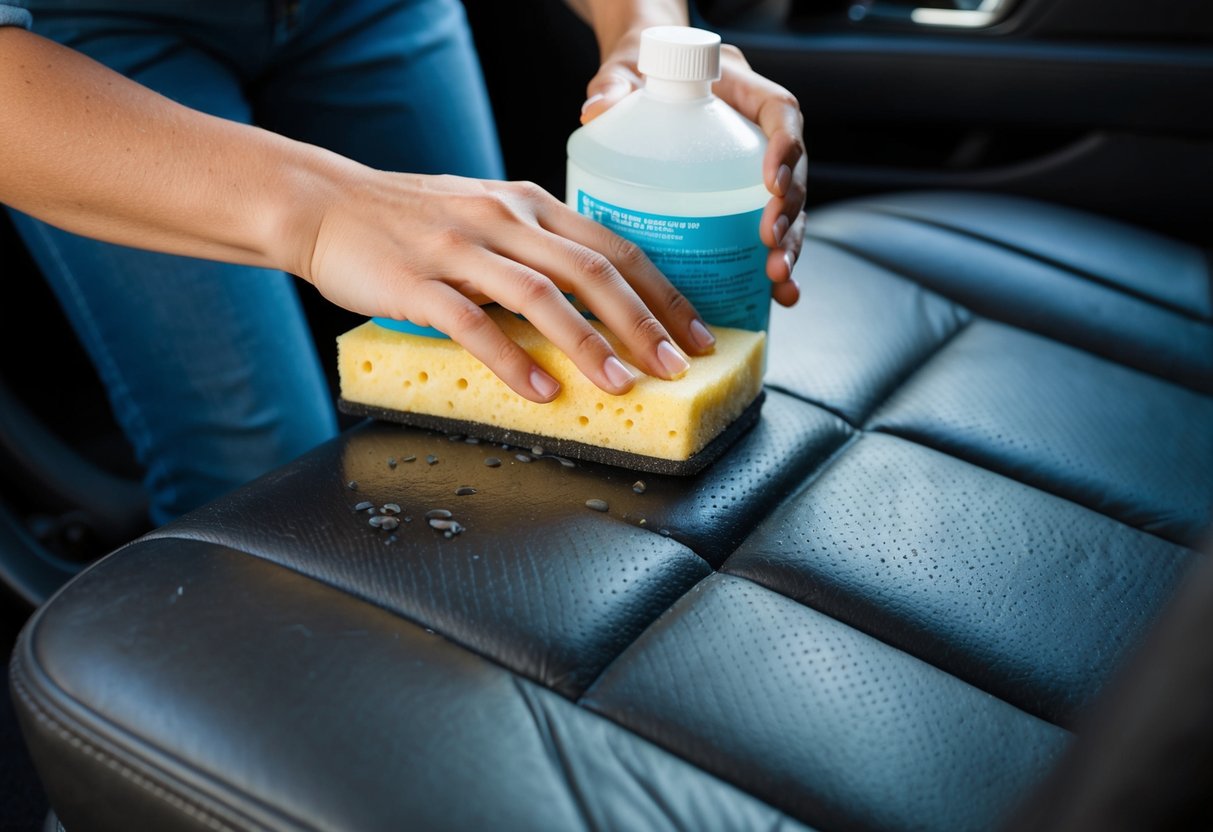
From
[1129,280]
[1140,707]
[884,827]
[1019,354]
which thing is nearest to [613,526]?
[884,827]

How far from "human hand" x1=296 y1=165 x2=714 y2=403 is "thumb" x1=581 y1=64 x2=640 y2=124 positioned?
0.48 ft

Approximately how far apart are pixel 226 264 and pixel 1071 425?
0.92 metres

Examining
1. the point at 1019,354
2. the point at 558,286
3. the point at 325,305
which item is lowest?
the point at 325,305

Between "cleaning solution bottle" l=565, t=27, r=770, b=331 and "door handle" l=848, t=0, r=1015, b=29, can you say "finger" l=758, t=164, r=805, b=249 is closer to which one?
"cleaning solution bottle" l=565, t=27, r=770, b=331

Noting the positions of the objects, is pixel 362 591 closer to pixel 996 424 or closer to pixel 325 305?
pixel 996 424

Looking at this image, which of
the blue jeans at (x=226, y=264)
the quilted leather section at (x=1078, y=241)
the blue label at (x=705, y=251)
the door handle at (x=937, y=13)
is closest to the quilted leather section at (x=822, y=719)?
the blue label at (x=705, y=251)

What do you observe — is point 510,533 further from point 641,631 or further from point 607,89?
point 607,89

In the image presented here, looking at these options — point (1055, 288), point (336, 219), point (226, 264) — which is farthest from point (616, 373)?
point (1055, 288)

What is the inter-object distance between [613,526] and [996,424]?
459 millimetres

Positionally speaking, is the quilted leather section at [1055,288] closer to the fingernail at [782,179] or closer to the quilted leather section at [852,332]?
the quilted leather section at [852,332]

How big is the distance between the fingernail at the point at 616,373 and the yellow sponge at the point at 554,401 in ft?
0.06

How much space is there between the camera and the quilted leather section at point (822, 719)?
70 centimetres

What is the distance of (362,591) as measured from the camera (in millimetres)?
811

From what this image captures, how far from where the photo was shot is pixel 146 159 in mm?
976
